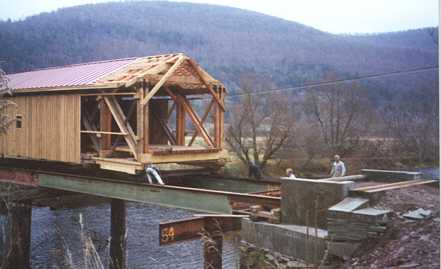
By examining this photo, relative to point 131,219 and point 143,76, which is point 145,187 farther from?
point 131,219

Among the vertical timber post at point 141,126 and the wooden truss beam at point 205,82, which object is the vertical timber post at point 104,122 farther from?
the wooden truss beam at point 205,82

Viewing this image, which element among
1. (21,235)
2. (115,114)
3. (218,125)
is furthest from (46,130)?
(218,125)

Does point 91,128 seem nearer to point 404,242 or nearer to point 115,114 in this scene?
→ point 115,114

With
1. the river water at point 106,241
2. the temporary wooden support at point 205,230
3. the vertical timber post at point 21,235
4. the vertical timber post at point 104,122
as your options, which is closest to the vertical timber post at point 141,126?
the vertical timber post at point 104,122

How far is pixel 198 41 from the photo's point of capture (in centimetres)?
3819

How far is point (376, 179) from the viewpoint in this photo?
953 centimetres

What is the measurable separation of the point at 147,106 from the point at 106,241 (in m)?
3.13

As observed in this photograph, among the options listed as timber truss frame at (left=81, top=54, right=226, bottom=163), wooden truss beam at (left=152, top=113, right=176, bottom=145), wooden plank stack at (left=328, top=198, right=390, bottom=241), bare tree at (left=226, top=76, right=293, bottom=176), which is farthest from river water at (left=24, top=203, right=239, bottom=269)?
bare tree at (left=226, top=76, right=293, bottom=176)

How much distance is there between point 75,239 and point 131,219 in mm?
3502

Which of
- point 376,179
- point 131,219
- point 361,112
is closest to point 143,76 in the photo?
point 376,179

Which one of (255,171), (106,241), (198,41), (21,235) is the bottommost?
(21,235)

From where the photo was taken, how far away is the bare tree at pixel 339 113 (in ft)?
71.8

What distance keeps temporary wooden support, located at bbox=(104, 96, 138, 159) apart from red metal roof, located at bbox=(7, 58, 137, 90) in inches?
30.9

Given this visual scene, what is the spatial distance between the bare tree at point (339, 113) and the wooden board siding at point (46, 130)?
1203 centimetres
